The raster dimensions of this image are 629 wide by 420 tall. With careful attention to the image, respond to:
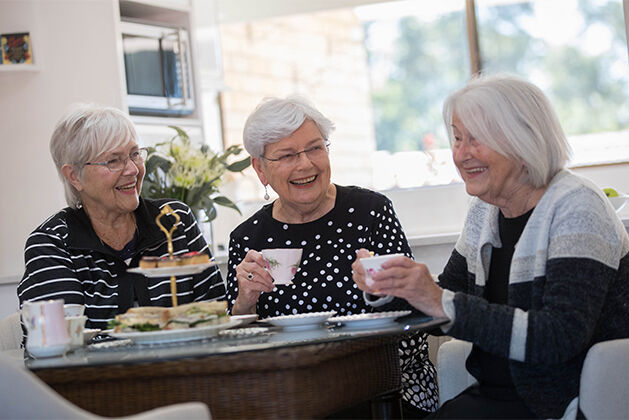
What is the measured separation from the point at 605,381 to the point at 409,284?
0.46m

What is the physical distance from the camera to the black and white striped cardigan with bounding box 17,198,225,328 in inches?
89.4

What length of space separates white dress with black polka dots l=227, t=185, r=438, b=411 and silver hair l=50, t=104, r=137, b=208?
472mm

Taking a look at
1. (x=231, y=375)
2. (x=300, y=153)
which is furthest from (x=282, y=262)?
(x=300, y=153)

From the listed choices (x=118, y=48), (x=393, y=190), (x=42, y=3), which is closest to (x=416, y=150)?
(x=393, y=190)

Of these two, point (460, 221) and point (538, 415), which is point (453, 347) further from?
point (460, 221)

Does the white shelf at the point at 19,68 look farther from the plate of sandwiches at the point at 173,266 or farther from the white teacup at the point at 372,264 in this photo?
the white teacup at the point at 372,264

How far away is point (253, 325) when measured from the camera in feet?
6.52

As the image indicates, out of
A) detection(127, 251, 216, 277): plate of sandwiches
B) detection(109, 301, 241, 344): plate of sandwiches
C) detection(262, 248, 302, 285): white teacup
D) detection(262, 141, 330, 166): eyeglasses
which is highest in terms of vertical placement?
detection(262, 141, 330, 166): eyeglasses

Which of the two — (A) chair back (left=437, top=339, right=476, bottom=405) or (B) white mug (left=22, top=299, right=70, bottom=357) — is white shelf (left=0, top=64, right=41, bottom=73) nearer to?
(B) white mug (left=22, top=299, right=70, bottom=357)

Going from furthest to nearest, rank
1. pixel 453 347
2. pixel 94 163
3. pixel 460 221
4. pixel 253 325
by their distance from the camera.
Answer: pixel 460 221
pixel 94 163
pixel 453 347
pixel 253 325

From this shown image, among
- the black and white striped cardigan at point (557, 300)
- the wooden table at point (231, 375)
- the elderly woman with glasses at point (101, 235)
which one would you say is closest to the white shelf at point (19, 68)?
the elderly woman with glasses at point (101, 235)

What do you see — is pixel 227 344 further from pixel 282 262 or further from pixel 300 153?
pixel 300 153

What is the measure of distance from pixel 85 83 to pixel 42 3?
403mm

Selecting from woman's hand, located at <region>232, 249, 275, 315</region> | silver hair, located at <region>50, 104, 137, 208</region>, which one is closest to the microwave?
silver hair, located at <region>50, 104, 137, 208</region>
